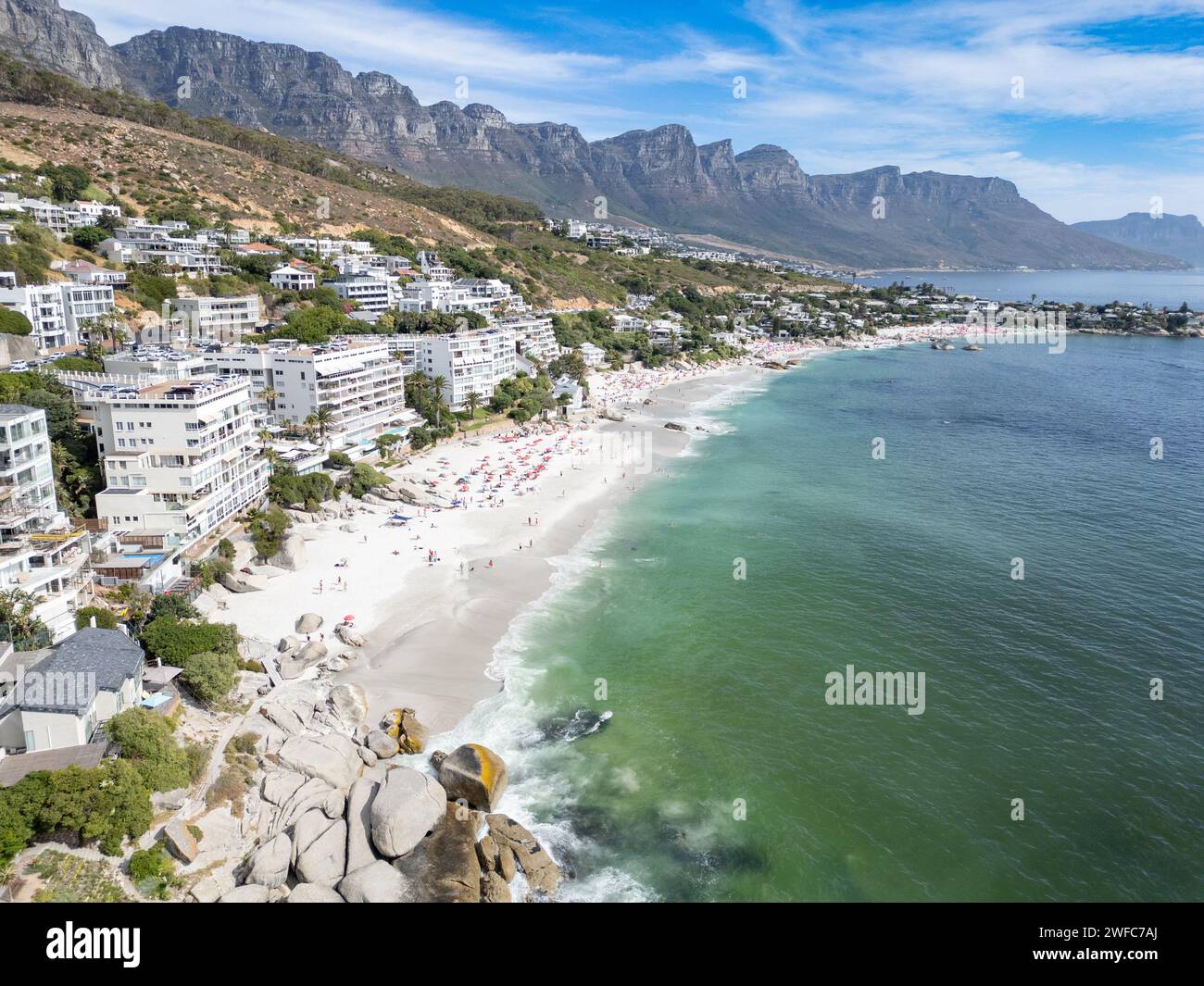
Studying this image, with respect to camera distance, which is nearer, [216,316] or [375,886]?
[375,886]

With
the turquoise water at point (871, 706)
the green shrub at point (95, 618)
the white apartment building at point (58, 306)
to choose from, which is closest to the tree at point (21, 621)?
the green shrub at point (95, 618)

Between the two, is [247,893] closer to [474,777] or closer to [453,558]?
[474,777]

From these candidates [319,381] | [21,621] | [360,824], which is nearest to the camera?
[360,824]

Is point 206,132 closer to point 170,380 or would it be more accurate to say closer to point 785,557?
point 170,380

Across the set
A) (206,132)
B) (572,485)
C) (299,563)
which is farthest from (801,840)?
(206,132)

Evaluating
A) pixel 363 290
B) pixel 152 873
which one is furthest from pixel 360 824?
pixel 363 290

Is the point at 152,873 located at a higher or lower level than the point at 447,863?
higher
